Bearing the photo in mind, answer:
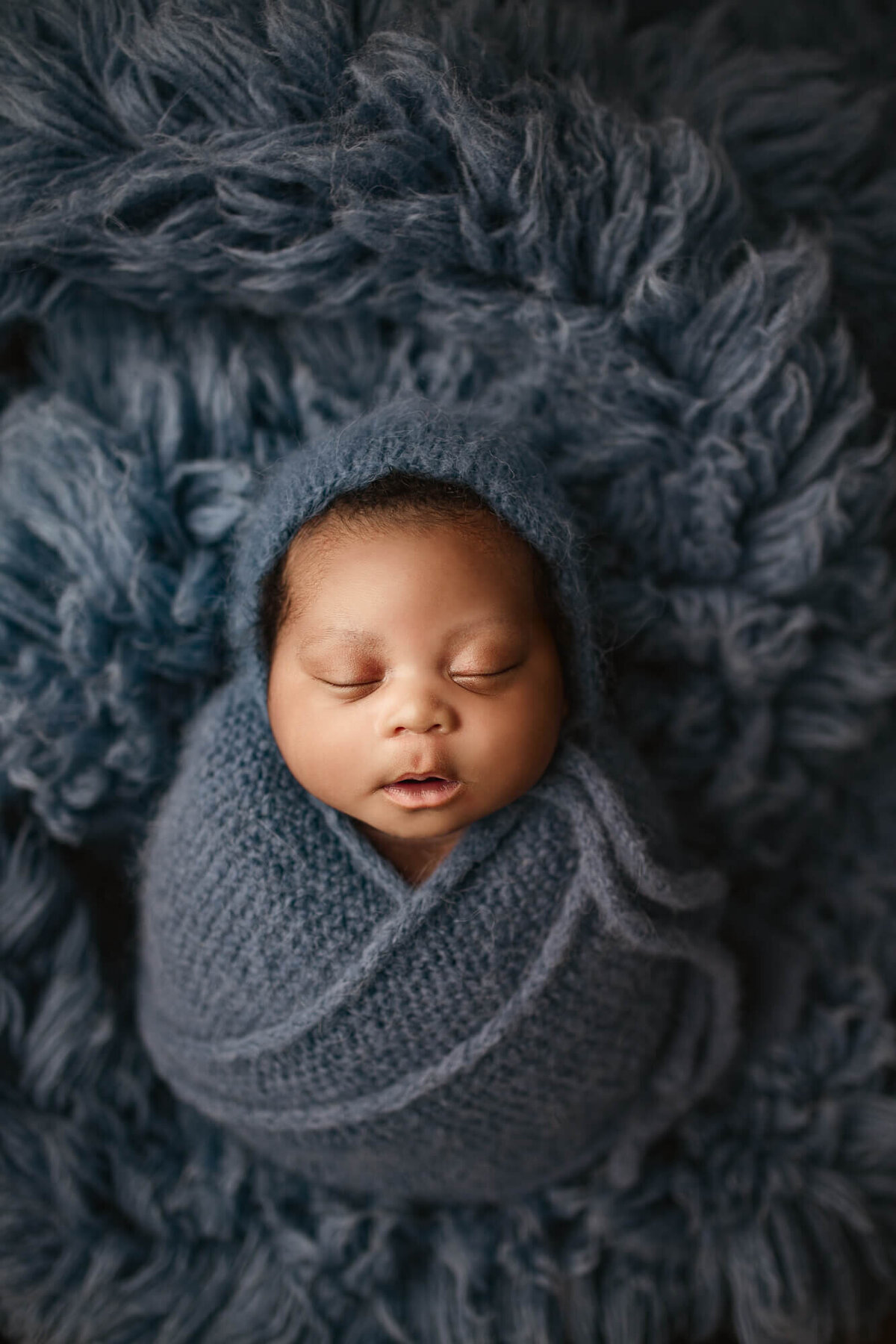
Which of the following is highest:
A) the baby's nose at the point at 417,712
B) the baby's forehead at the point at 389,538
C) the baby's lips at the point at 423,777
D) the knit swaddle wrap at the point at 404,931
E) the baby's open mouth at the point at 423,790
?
the baby's forehead at the point at 389,538

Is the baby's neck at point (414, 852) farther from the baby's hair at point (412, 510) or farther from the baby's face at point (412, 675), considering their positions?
the baby's hair at point (412, 510)

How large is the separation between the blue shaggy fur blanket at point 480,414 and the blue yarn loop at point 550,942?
0.35ft

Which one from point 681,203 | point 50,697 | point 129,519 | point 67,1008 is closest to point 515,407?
point 681,203

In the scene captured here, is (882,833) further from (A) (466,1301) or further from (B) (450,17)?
(B) (450,17)

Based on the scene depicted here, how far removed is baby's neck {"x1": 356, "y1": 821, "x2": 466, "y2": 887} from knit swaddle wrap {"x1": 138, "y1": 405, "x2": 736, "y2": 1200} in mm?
15

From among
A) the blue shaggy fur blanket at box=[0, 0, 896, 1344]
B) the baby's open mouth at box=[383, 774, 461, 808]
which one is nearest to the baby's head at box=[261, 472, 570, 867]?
the baby's open mouth at box=[383, 774, 461, 808]

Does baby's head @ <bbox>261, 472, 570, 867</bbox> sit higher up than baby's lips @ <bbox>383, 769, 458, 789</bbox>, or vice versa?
baby's head @ <bbox>261, 472, 570, 867</bbox>

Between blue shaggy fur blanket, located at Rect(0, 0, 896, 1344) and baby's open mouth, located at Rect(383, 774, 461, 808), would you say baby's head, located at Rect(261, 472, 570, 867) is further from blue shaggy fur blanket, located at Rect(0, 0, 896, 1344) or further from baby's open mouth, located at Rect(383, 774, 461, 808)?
blue shaggy fur blanket, located at Rect(0, 0, 896, 1344)

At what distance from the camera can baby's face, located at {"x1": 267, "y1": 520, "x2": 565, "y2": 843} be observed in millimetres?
649

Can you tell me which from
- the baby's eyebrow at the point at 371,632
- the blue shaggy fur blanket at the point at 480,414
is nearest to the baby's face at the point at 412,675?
the baby's eyebrow at the point at 371,632

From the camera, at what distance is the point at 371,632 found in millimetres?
650

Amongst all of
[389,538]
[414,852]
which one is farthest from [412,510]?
[414,852]

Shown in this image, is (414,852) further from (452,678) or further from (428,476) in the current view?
(428,476)

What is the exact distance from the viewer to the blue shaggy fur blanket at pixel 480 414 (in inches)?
28.5
